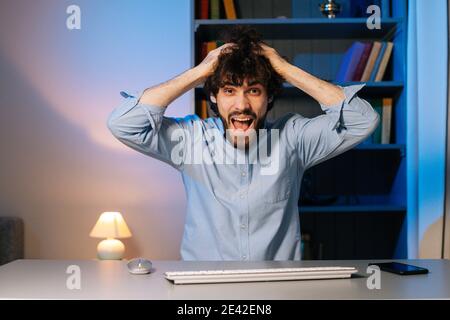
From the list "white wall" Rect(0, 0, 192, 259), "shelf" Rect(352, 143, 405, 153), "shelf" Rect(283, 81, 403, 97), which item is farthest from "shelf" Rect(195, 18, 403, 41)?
"shelf" Rect(352, 143, 405, 153)

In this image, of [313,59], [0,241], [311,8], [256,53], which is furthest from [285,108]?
[0,241]

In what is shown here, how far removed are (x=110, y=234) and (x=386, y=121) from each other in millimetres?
1517

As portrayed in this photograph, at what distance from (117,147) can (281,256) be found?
1819mm

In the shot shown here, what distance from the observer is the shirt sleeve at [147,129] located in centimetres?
186

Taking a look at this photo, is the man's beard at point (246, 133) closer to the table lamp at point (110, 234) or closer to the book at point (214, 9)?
the book at point (214, 9)

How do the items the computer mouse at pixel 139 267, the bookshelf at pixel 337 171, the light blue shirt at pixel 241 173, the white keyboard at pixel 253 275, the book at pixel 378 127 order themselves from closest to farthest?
1. the white keyboard at pixel 253 275
2. the computer mouse at pixel 139 267
3. the light blue shirt at pixel 241 173
4. the book at pixel 378 127
5. the bookshelf at pixel 337 171

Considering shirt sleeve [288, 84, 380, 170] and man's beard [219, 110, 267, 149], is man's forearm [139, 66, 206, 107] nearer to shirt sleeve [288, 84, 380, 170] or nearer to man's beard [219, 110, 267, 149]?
man's beard [219, 110, 267, 149]

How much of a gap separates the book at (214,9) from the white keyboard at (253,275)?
208cm

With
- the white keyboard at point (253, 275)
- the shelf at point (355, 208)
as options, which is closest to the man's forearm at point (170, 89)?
the white keyboard at point (253, 275)

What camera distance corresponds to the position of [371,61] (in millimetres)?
3146

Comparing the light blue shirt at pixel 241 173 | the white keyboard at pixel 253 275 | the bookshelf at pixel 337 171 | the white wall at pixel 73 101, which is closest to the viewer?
the white keyboard at pixel 253 275

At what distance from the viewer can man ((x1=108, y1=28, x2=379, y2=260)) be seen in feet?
6.03
